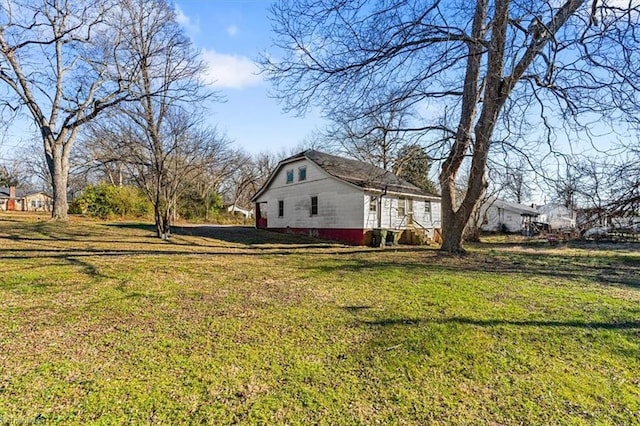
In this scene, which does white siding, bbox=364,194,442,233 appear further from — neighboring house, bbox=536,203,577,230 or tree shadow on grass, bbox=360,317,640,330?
tree shadow on grass, bbox=360,317,640,330

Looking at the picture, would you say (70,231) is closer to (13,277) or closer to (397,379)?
(13,277)

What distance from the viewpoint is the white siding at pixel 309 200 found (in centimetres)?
1680

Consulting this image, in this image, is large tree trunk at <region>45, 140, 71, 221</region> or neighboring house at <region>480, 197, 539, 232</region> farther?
neighboring house at <region>480, 197, 539, 232</region>

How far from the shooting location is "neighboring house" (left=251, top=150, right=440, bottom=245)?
54.7ft

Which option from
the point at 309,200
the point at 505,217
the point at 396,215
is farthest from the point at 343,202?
the point at 505,217

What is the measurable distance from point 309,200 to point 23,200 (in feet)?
204

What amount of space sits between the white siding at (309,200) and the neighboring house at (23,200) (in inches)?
1896

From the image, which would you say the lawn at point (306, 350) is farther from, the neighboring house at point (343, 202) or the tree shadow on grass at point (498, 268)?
the neighboring house at point (343, 202)

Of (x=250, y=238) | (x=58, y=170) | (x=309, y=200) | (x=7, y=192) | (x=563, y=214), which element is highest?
(x=7, y=192)

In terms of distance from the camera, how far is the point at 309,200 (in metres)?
19.3

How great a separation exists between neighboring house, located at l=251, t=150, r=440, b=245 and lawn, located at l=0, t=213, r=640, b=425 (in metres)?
10.1

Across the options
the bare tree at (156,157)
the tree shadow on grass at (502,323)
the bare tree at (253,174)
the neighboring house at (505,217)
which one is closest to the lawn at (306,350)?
the tree shadow on grass at (502,323)

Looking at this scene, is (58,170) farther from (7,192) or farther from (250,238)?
(7,192)

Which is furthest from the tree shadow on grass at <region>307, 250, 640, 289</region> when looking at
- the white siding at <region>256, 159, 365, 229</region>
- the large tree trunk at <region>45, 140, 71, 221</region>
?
the large tree trunk at <region>45, 140, 71, 221</region>
